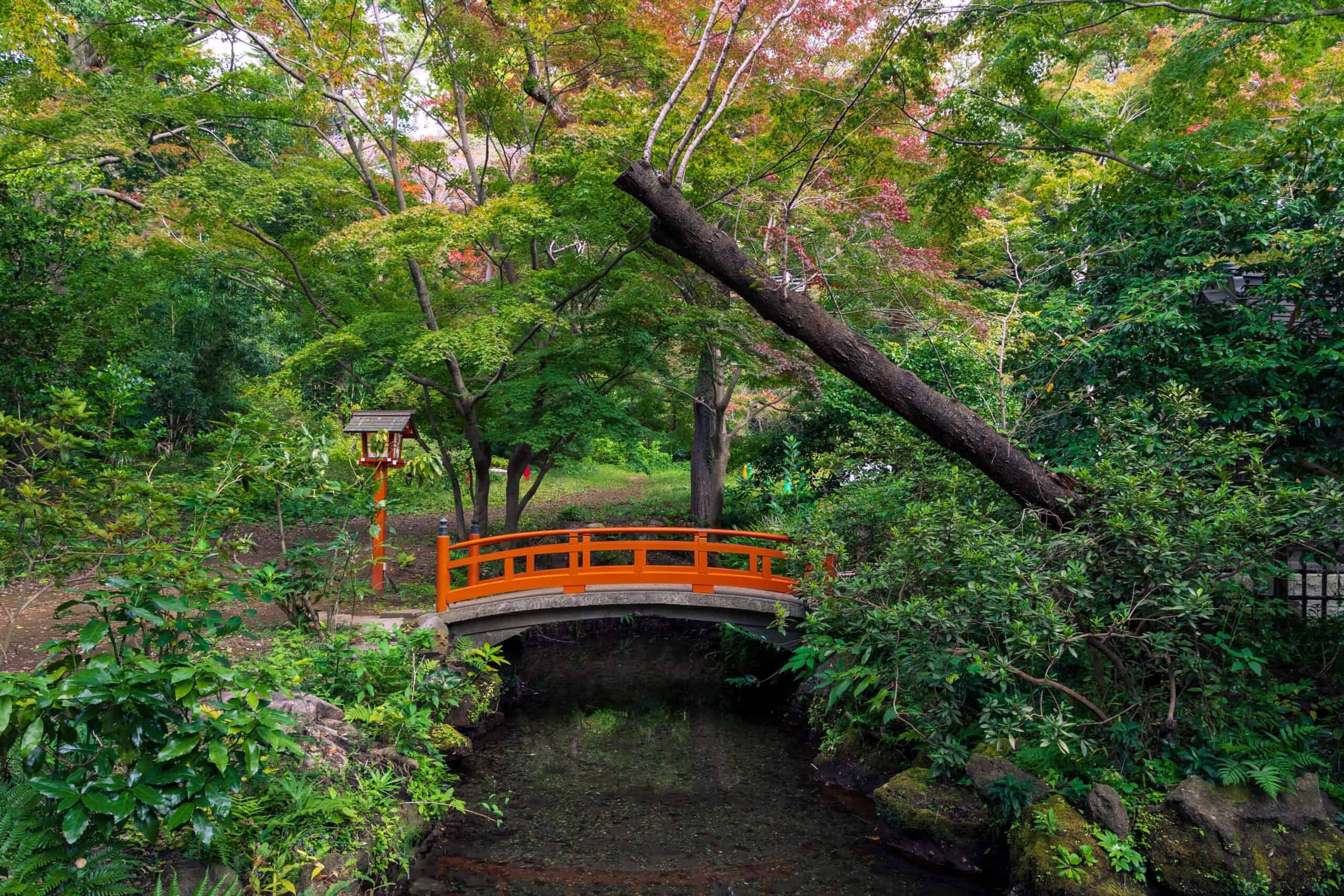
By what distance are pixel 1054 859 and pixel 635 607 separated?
4.85 metres

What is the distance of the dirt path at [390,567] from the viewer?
289 inches

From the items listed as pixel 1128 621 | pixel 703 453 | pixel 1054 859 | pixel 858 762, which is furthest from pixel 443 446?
pixel 1054 859

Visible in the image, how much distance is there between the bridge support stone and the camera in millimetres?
8867

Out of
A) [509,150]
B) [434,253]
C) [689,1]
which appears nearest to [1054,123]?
[689,1]

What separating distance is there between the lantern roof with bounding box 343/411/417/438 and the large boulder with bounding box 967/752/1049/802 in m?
6.91

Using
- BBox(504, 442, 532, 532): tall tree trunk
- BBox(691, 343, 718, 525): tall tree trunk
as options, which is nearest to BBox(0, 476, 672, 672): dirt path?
BBox(504, 442, 532, 532): tall tree trunk

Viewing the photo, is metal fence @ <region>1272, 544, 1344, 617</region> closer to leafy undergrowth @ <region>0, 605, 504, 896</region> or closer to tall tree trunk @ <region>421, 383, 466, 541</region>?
leafy undergrowth @ <region>0, 605, 504, 896</region>

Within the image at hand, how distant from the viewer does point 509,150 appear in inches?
509

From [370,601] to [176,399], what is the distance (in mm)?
8577

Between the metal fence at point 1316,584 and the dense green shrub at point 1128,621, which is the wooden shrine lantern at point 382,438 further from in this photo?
the metal fence at point 1316,584

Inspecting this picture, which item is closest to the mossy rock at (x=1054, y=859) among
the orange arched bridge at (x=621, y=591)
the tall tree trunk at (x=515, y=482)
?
the orange arched bridge at (x=621, y=591)

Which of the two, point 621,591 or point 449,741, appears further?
point 621,591

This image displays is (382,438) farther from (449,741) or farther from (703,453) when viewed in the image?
(703,453)

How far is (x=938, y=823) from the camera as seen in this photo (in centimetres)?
635
